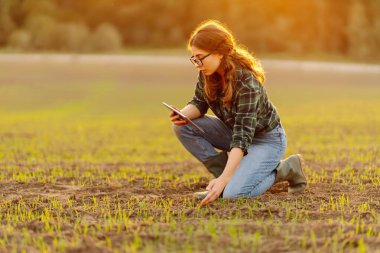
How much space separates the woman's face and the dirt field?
1133 millimetres

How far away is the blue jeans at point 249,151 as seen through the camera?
6.05m

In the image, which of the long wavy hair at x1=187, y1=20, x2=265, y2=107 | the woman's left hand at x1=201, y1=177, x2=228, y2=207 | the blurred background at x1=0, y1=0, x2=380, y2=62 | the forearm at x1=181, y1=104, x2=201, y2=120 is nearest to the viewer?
the woman's left hand at x1=201, y1=177, x2=228, y2=207

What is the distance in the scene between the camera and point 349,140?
11.8 meters

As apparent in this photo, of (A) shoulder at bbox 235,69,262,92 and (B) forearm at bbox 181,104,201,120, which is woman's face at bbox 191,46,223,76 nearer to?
(A) shoulder at bbox 235,69,262,92

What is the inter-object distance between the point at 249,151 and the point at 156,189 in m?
1.16

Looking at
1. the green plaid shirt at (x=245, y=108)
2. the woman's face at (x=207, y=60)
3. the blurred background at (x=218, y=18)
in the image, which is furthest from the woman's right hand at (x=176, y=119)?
the blurred background at (x=218, y=18)

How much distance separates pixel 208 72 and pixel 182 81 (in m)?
23.9

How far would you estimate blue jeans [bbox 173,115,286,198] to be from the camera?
6.05 meters

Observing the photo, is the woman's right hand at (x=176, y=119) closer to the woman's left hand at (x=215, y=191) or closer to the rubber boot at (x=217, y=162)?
the rubber boot at (x=217, y=162)

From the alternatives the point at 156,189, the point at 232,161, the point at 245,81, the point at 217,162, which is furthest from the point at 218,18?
the point at 232,161

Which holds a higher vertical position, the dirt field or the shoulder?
the shoulder

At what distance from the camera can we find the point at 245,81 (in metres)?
5.85

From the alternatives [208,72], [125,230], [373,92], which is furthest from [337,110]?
[125,230]

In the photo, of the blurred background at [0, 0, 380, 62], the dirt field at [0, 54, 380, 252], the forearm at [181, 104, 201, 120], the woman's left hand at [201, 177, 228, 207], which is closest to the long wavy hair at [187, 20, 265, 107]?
the forearm at [181, 104, 201, 120]
